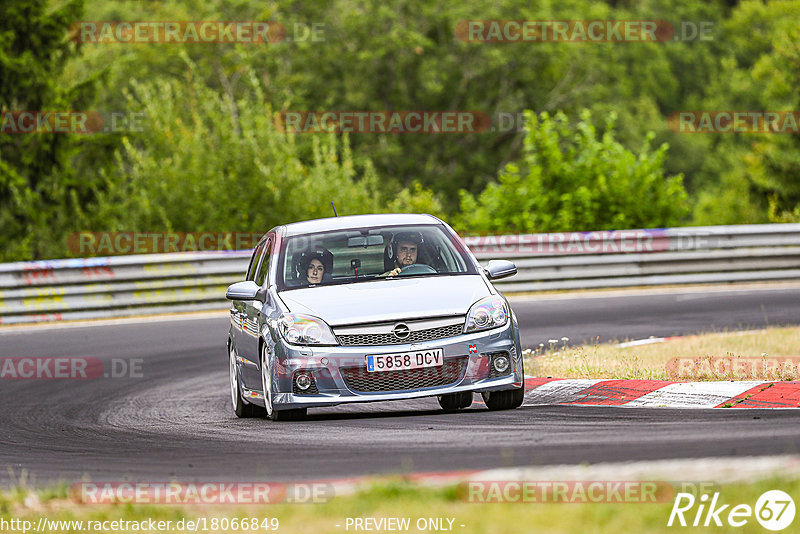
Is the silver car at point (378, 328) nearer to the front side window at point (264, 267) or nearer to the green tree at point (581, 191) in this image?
the front side window at point (264, 267)

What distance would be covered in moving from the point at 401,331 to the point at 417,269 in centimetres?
119

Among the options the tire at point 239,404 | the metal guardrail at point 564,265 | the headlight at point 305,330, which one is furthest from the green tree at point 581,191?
the headlight at point 305,330

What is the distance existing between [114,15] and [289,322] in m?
69.3

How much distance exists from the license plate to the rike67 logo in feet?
12.6

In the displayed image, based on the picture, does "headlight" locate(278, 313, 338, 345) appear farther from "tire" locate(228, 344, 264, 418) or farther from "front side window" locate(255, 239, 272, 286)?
"tire" locate(228, 344, 264, 418)

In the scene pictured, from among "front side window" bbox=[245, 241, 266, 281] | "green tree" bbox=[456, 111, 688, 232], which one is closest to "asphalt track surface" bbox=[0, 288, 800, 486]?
"front side window" bbox=[245, 241, 266, 281]

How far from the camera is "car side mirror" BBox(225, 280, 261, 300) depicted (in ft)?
34.2

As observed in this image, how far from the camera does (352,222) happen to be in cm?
1103

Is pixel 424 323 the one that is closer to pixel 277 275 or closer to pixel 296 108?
pixel 277 275

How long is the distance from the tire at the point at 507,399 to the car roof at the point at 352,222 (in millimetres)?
1752

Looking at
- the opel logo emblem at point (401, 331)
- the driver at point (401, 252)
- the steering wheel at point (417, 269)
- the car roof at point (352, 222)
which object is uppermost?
the car roof at point (352, 222)

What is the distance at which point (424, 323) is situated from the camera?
9.40 meters

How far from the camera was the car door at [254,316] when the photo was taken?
10391mm

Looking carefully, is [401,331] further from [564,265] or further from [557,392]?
[564,265]
